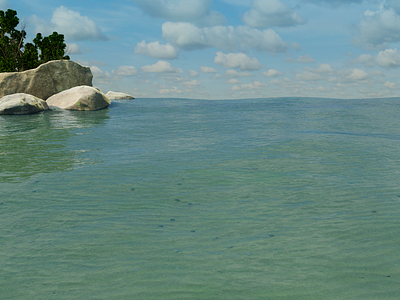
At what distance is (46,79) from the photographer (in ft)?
69.3

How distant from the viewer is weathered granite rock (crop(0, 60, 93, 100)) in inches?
790

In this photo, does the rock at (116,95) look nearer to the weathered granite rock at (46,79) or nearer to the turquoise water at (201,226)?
Result: the weathered granite rock at (46,79)

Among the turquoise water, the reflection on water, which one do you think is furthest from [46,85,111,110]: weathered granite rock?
the turquoise water

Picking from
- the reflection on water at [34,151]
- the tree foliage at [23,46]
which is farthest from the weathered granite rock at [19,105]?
the tree foliage at [23,46]

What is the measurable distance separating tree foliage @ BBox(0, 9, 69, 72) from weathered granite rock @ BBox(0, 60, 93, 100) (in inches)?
269

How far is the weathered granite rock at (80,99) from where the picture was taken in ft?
62.2

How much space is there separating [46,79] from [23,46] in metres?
10.5

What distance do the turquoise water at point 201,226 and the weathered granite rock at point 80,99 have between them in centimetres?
1285

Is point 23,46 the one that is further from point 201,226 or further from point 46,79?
point 201,226

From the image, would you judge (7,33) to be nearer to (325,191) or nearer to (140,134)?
(140,134)

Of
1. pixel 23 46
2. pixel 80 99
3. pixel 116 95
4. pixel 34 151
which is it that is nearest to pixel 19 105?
pixel 80 99

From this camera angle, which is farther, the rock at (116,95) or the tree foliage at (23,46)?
the rock at (116,95)

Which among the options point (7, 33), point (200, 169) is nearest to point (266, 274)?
point (200, 169)

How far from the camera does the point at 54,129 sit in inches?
438
